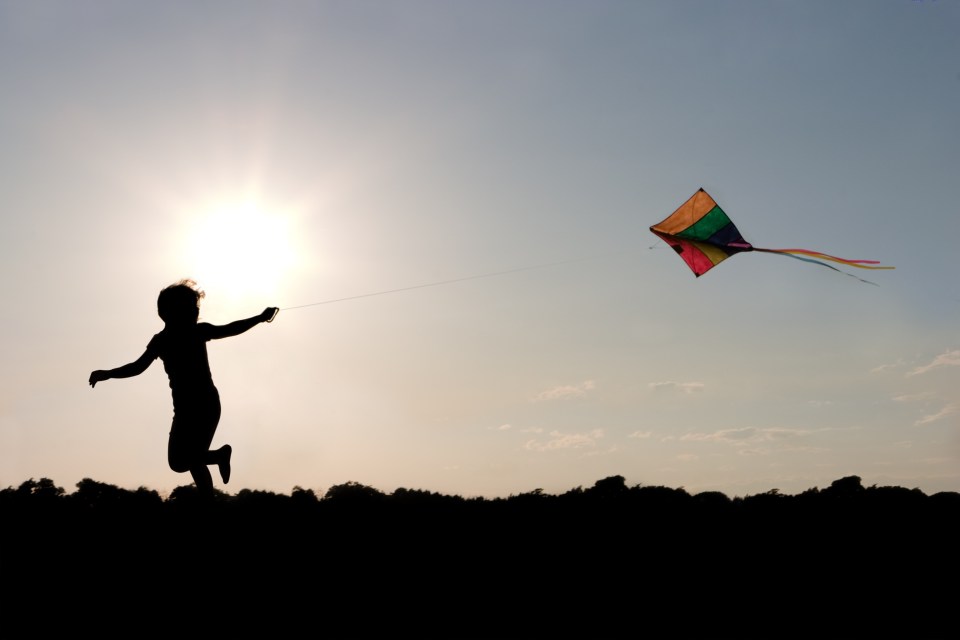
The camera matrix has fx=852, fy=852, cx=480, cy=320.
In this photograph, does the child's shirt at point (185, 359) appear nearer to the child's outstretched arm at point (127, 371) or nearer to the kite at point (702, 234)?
the child's outstretched arm at point (127, 371)

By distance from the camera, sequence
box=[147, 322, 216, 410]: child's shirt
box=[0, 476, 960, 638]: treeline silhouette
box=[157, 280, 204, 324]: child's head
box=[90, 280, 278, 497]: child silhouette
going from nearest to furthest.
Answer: box=[0, 476, 960, 638]: treeline silhouette, box=[90, 280, 278, 497]: child silhouette, box=[147, 322, 216, 410]: child's shirt, box=[157, 280, 204, 324]: child's head

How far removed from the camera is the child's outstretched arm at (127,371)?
8.98m

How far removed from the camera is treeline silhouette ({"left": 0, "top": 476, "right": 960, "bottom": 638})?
638cm

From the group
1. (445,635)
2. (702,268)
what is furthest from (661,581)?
(702,268)

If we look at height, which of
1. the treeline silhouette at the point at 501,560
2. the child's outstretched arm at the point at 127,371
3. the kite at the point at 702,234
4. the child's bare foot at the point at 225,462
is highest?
the kite at the point at 702,234

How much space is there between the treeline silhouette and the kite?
460 centimetres

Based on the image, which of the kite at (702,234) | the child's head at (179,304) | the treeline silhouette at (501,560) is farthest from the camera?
the kite at (702,234)

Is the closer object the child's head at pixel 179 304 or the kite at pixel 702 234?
the child's head at pixel 179 304

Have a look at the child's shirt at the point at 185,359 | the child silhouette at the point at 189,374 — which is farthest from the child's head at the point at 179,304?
the child's shirt at the point at 185,359

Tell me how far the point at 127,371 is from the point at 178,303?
0.89 m

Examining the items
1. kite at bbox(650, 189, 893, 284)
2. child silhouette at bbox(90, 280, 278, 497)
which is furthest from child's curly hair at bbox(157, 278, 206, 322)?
kite at bbox(650, 189, 893, 284)

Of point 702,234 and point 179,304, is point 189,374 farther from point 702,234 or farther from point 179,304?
point 702,234

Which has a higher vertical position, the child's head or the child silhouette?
the child's head

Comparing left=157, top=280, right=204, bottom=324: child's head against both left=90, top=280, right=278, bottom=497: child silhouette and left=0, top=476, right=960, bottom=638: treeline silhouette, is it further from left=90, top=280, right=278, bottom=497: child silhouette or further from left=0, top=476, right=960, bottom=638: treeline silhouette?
left=0, top=476, right=960, bottom=638: treeline silhouette
